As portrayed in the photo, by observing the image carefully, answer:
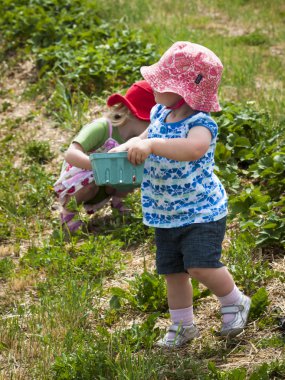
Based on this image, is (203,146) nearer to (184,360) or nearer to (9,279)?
(184,360)

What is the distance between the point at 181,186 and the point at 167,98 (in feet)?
1.38

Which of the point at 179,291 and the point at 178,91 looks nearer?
the point at 178,91

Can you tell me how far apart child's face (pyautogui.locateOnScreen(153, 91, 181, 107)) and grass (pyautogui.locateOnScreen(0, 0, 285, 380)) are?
1.08 meters

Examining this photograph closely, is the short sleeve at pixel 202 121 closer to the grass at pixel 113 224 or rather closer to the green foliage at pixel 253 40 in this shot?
the grass at pixel 113 224

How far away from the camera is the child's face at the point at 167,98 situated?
359cm

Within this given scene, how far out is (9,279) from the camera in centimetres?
478

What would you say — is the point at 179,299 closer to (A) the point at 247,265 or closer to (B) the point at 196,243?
(B) the point at 196,243

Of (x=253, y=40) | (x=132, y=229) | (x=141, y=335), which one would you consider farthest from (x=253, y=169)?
(x=253, y=40)

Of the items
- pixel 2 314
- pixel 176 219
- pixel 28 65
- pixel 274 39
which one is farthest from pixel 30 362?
pixel 274 39

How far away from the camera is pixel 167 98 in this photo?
3.59 m

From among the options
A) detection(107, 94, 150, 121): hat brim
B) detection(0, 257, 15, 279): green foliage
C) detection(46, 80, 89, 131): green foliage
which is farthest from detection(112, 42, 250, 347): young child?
detection(46, 80, 89, 131): green foliage

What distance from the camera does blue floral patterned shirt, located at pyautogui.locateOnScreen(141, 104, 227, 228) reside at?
3.63 m

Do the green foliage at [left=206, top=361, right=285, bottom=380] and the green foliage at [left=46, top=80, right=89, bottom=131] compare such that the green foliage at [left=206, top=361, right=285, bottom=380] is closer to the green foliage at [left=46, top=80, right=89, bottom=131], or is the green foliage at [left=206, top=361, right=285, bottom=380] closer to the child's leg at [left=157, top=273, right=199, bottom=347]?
the child's leg at [left=157, top=273, right=199, bottom=347]

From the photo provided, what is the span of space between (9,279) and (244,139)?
7.05 feet
